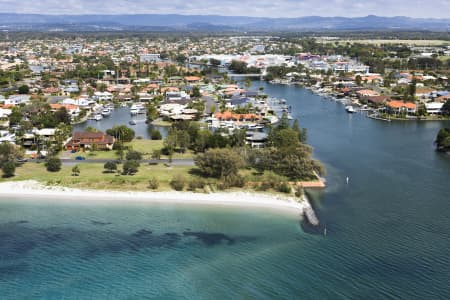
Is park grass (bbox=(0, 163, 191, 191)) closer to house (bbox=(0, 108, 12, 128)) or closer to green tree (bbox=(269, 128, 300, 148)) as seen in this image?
green tree (bbox=(269, 128, 300, 148))

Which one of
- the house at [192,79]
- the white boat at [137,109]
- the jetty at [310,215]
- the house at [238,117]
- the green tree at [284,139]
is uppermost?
the house at [192,79]

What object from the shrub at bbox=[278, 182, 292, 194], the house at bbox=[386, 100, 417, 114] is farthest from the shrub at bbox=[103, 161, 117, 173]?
the house at bbox=[386, 100, 417, 114]

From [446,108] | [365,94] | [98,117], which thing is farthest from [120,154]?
[365,94]

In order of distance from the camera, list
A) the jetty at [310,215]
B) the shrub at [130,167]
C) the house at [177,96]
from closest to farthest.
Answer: the jetty at [310,215], the shrub at [130,167], the house at [177,96]

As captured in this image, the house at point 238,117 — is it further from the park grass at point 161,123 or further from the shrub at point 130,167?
the shrub at point 130,167

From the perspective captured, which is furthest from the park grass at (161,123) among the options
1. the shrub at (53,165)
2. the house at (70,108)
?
the shrub at (53,165)

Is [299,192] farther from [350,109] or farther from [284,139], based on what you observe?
[350,109]
